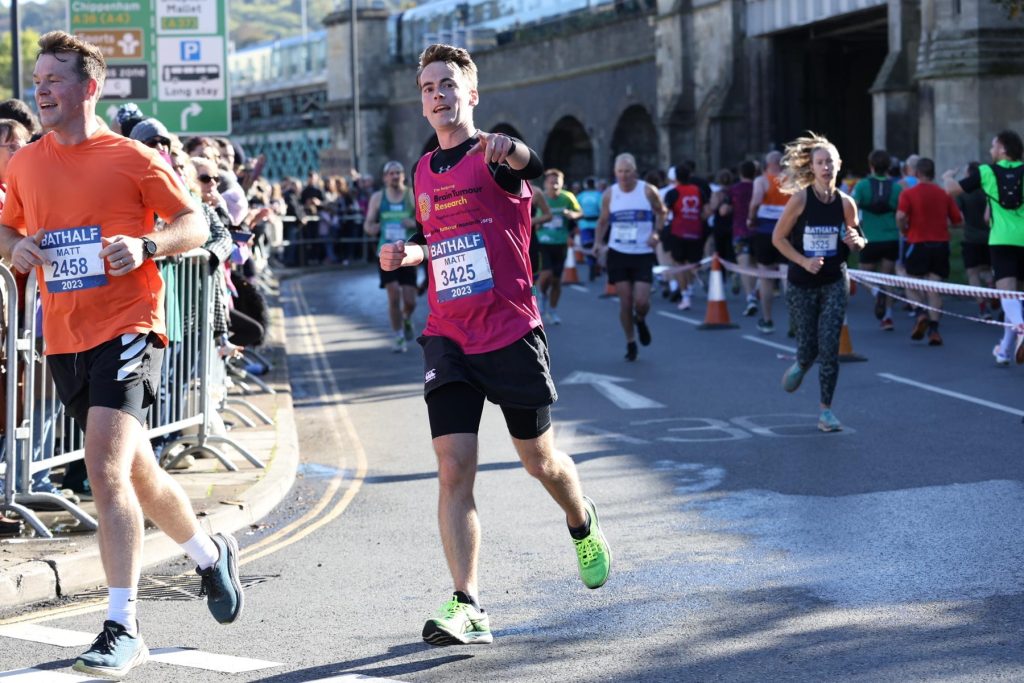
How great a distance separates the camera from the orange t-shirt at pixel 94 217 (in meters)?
Answer: 5.45

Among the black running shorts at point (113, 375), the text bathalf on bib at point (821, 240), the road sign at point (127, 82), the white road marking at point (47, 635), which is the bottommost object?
the white road marking at point (47, 635)

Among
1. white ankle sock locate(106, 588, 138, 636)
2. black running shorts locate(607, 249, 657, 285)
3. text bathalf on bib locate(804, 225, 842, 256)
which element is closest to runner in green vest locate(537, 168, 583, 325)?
black running shorts locate(607, 249, 657, 285)

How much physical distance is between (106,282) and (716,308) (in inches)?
535

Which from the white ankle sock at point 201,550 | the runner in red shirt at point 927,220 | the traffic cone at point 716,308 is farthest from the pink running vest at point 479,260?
the traffic cone at point 716,308

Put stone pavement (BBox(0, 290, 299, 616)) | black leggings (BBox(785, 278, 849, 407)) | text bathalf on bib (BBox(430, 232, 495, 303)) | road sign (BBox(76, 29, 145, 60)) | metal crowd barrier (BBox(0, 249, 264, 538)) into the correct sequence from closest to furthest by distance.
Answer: text bathalf on bib (BBox(430, 232, 495, 303)), stone pavement (BBox(0, 290, 299, 616)), metal crowd barrier (BBox(0, 249, 264, 538)), black leggings (BBox(785, 278, 849, 407)), road sign (BBox(76, 29, 145, 60))

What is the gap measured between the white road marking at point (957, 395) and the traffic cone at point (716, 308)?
4.81m

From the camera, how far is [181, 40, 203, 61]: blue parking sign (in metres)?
19.4

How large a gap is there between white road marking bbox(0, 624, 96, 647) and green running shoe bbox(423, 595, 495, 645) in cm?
123

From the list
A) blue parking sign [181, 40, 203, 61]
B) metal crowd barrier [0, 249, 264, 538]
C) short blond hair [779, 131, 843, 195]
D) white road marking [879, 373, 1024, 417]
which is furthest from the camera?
blue parking sign [181, 40, 203, 61]

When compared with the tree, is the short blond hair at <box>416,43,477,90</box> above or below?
below

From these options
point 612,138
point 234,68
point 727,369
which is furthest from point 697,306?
point 234,68

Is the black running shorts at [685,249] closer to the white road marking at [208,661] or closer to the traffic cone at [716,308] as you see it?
the traffic cone at [716,308]

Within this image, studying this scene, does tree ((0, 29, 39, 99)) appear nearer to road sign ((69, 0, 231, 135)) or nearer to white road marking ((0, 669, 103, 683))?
road sign ((69, 0, 231, 135))

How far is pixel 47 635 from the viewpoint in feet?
19.2
